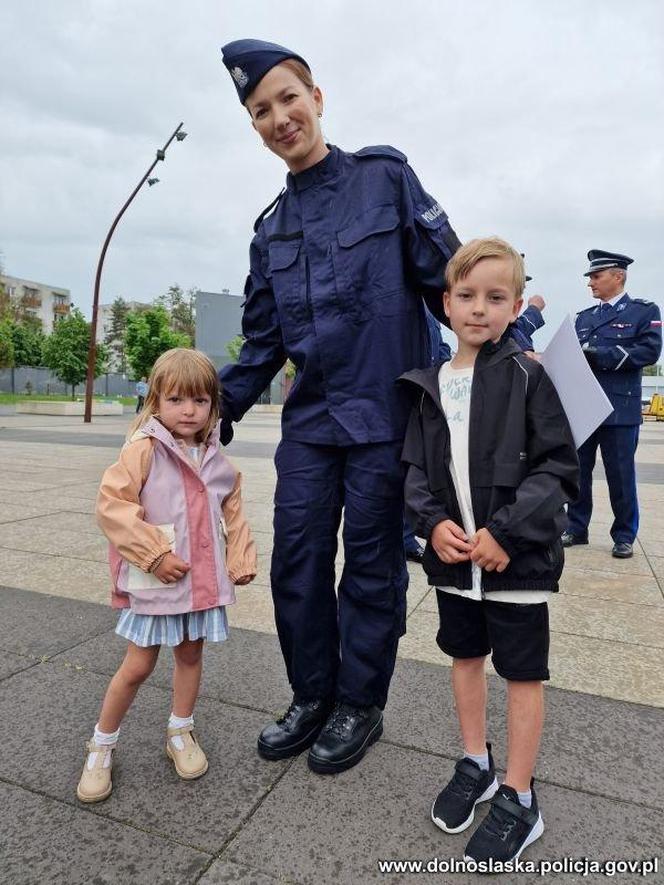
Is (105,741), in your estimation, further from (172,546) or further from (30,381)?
(30,381)

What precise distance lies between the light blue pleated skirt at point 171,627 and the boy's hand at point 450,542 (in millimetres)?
726

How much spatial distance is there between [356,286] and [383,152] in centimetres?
48

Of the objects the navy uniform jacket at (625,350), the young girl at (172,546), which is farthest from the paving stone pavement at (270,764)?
the navy uniform jacket at (625,350)

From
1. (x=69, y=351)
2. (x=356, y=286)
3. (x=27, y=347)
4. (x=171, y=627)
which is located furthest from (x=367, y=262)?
(x=27, y=347)

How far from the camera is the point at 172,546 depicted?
1.96 meters

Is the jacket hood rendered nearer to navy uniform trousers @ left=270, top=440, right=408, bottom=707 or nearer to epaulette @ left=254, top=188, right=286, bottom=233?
navy uniform trousers @ left=270, top=440, right=408, bottom=707

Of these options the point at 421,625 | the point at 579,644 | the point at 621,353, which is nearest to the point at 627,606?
the point at 579,644

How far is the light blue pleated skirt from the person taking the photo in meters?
1.95

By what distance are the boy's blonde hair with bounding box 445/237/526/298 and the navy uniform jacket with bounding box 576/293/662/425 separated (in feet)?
10.0

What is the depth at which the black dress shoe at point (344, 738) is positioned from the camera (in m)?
2.00

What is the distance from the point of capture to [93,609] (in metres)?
3.33

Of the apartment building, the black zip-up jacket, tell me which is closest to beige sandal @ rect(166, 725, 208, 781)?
the black zip-up jacket

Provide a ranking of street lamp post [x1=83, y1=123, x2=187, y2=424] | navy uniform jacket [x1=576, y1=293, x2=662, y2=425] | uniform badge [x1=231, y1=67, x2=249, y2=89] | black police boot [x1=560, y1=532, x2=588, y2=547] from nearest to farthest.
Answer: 1. uniform badge [x1=231, y1=67, x2=249, y2=89]
2. navy uniform jacket [x1=576, y1=293, x2=662, y2=425]
3. black police boot [x1=560, y1=532, x2=588, y2=547]
4. street lamp post [x1=83, y1=123, x2=187, y2=424]

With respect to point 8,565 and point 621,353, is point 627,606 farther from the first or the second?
point 8,565
